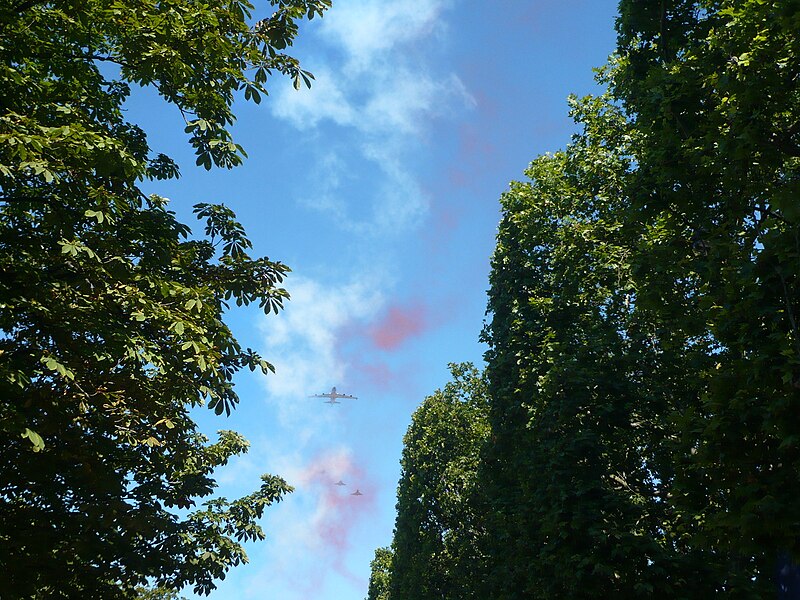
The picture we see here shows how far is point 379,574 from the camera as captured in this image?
55.1 m

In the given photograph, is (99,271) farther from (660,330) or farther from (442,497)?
(442,497)

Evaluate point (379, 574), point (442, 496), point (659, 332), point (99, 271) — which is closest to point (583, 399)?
point (659, 332)

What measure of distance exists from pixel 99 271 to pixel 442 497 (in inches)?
988

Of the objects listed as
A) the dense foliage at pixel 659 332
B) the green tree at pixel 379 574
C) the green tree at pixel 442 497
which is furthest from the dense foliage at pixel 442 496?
the green tree at pixel 379 574

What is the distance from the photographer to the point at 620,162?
846 inches

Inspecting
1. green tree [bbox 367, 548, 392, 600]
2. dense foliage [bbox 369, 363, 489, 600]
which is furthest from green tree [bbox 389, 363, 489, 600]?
green tree [bbox 367, 548, 392, 600]

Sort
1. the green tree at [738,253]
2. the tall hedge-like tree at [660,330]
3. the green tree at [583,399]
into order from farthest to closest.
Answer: the green tree at [583,399], the tall hedge-like tree at [660,330], the green tree at [738,253]

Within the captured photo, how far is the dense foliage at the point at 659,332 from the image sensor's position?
33.3ft

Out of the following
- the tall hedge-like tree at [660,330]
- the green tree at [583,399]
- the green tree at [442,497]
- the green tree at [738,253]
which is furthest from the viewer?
the green tree at [442,497]

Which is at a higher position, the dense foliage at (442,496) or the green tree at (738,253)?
the dense foliage at (442,496)

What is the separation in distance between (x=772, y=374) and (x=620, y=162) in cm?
1311

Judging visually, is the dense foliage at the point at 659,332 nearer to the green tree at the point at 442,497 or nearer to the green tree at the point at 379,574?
the green tree at the point at 442,497

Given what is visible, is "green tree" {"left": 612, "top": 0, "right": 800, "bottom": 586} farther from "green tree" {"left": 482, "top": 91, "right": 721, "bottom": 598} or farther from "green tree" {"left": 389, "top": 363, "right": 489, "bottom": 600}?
"green tree" {"left": 389, "top": 363, "right": 489, "bottom": 600}

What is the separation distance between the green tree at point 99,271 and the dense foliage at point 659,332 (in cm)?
753
